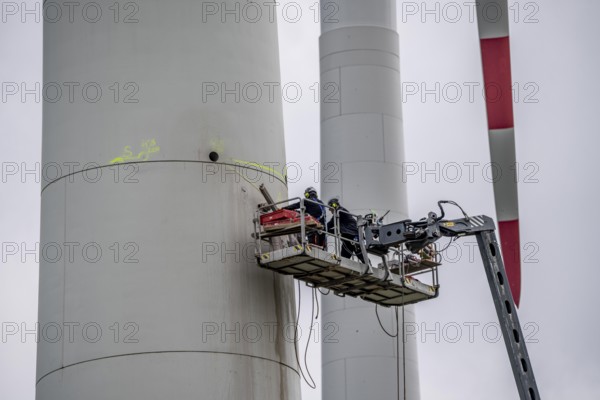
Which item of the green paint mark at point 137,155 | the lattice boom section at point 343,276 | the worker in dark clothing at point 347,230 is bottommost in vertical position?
the lattice boom section at point 343,276

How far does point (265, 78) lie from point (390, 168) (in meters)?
12.6

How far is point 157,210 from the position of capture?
92.4ft

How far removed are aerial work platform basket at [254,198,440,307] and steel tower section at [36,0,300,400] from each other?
57cm

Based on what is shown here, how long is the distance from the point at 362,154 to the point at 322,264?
14220mm

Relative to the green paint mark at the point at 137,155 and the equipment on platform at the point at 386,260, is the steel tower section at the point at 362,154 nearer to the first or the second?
the equipment on platform at the point at 386,260

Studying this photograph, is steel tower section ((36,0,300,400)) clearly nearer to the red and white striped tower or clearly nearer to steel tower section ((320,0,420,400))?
the red and white striped tower

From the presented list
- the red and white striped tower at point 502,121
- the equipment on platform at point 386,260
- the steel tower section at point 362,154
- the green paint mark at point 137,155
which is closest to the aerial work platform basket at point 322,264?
the equipment on platform at point 386,260

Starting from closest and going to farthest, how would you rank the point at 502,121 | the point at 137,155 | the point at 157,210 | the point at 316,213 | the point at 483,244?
the point at 157,210, the point at 137,155, the point at 316,213, the point at 483,244, the point at 502,121

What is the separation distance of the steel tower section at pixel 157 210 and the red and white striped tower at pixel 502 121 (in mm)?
9844

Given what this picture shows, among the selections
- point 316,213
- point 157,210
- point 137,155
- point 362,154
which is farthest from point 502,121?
point 157,210

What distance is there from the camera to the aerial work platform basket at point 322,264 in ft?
93.6

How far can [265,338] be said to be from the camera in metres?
28.9

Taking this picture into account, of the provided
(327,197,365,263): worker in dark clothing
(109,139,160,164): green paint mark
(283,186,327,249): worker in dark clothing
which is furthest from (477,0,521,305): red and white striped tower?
(109,139,160,164): green paint mark

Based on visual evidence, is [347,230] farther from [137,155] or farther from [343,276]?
[137,155]
